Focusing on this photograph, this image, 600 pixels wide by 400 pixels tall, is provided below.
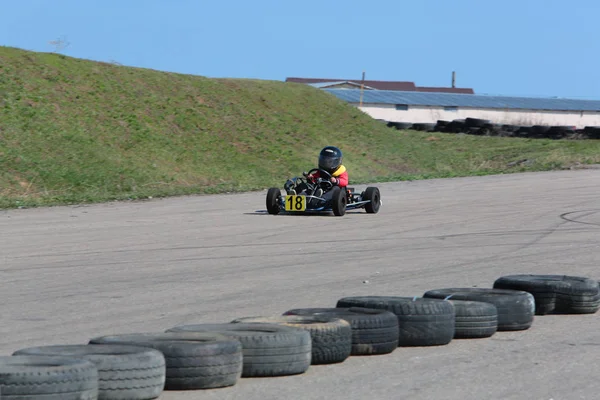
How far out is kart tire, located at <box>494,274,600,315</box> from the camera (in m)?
8.27

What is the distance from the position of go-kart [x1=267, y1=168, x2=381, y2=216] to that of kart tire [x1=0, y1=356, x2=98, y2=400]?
11975 millimetres

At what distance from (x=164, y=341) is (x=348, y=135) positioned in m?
35.1

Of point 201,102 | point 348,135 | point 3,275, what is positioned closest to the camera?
point 3,275

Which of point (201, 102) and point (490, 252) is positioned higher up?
point (201, 102)

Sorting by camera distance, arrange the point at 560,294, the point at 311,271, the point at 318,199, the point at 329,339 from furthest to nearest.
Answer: the point at 318,199 < the point at 311,271 < the point at 560,294 < the point at 329,339

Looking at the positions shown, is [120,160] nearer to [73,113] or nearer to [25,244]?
[73,113]

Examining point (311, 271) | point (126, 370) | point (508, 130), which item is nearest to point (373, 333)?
point (126, 370)

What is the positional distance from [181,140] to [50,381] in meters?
28.2

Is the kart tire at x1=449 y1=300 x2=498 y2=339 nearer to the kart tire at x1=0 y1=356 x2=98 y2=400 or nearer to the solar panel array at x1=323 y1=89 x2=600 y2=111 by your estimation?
the kart tire at x1=0 y1=356 x2=98 y2=400

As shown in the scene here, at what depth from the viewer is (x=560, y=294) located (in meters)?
8.29

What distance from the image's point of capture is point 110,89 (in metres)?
34.3

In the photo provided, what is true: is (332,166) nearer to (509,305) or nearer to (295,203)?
(295,203)

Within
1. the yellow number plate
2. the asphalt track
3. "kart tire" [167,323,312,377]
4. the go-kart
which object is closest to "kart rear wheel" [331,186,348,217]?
the go-kart

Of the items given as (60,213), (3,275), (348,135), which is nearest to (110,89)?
(348,135)
